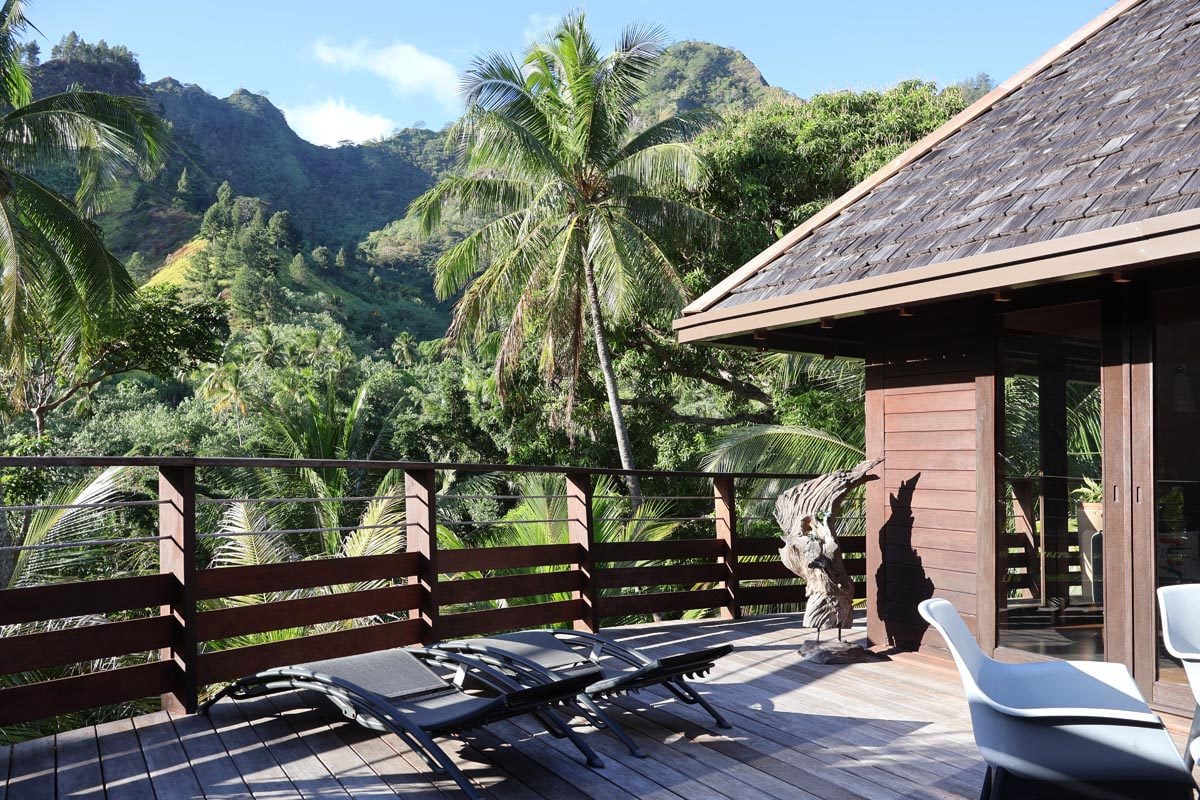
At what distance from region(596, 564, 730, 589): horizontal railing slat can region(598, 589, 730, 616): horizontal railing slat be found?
9cm

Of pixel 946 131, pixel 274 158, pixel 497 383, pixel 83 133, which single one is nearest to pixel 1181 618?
pixel 946 131

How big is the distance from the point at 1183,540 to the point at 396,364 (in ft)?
112

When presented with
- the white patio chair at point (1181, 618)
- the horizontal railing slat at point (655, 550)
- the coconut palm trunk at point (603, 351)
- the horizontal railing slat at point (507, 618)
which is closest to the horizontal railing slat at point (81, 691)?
the horizontal railing slat at point (507, 618)

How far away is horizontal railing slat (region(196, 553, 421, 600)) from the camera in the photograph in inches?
174

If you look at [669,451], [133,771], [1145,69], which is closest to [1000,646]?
[1145,69]

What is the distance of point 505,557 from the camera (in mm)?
5828

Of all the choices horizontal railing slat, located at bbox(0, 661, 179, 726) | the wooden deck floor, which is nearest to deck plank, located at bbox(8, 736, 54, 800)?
the wooden deck floor

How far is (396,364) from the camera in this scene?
36.6 metres

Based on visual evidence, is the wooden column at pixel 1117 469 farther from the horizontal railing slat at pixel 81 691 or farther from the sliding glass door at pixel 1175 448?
the horizontal railing slat at pixel 81 691

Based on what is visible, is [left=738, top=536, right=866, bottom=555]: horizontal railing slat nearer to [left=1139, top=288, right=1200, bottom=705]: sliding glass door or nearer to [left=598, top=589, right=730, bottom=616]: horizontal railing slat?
[left=598, top=589, right=730, bottom=616]: horizontal railing slat

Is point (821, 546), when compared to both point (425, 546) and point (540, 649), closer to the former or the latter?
point (540, 649)

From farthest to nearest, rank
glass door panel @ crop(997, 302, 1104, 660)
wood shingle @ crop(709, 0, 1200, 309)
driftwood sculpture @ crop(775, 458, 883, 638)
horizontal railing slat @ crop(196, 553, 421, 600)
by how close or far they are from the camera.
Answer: driftwood sculpture @ crop(775, 458, 883, 638)
glass door panel @ crop(997, 302, 1104, 660)
horizontal railing slat @ crop(196, 553, 421, 600)
wood shingle @ crop(709, 0, 1200, 309)

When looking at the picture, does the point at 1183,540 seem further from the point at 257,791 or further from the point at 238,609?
the point at 238,609

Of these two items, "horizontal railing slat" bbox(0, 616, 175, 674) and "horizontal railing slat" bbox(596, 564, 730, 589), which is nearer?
"horizontal railing slat" bbox(0, 616, 175, 674)
